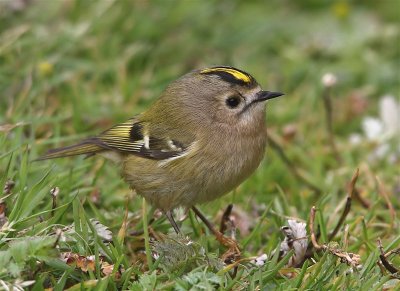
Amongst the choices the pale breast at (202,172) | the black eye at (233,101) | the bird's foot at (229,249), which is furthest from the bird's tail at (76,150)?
the bird's foot at (229,249)

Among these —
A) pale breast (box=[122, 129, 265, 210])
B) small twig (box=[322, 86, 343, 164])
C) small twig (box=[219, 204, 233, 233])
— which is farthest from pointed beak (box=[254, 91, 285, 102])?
small twig (box=[322, 86, 343, 164])

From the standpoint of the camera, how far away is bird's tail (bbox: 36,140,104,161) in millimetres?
4176

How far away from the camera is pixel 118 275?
324 cm

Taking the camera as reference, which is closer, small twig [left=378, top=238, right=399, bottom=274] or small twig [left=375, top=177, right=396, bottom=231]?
small twig [left=378, top=238, right=399, bottom=274]

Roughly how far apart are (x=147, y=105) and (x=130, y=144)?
1437 mm

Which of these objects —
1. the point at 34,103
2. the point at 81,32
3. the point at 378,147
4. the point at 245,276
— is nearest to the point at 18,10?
the point at 81,32

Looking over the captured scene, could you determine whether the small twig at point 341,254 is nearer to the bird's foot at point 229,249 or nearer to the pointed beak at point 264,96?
the bird's foot at point 229,249

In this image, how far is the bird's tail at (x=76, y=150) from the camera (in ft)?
13.7

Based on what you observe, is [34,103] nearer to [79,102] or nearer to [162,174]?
[79,102]

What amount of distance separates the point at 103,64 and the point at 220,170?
2260 millimetres

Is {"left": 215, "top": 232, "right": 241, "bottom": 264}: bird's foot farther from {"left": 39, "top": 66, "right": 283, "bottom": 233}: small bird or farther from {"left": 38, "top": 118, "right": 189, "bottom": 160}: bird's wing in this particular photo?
{"left": 38, "top": 118, "right": 189, "bottom": 160}: bird's wing

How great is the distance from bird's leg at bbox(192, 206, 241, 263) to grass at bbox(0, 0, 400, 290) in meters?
0.06

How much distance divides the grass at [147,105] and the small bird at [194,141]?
0.59 feet

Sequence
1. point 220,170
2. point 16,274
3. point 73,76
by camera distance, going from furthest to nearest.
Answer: point 73,76 < point 220,170 < point 16,274
